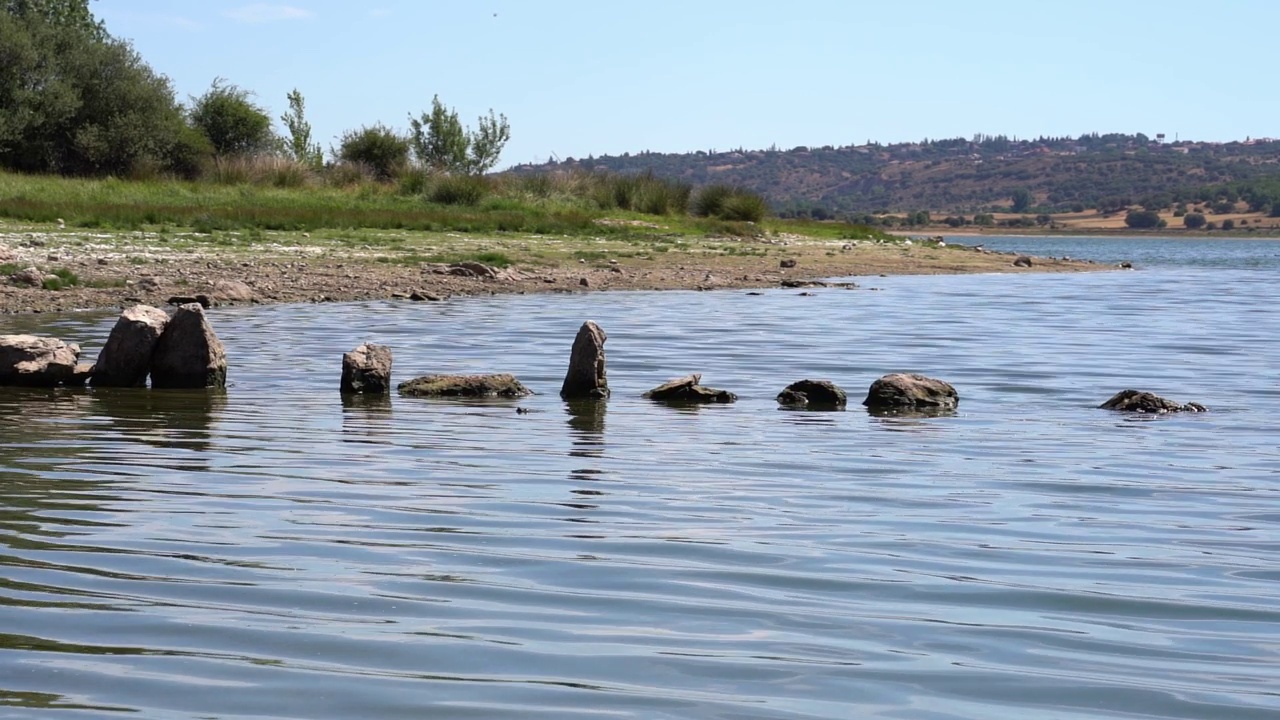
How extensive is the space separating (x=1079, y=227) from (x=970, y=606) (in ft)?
374

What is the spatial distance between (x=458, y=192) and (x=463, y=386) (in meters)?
28.1

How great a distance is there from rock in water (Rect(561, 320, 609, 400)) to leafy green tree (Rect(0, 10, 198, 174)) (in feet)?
109

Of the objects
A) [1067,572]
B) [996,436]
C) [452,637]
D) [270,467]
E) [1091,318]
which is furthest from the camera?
[1091,318]

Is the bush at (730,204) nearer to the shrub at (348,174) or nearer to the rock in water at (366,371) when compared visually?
the shrub at (348,174)

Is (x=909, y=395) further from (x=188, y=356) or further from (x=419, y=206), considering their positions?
(x=419, y=206)

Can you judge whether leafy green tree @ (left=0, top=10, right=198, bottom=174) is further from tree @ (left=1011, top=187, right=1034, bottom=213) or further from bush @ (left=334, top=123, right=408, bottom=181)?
tree @ (left=1011, top=187, right=1034, bottom=213)

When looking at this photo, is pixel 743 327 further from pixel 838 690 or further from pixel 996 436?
pixel 838 690

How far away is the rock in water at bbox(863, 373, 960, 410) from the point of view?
11.1 metres

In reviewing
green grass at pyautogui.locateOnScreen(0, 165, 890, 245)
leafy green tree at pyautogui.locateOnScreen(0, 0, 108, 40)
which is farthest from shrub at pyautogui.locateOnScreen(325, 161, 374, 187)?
leafy green tree at pyautogui.locateOnScreen(0, 0, 108, 40)

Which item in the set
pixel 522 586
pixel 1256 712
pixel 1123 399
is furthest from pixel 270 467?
pixel 1123 399

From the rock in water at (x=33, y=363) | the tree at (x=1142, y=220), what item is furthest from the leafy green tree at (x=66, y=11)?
the tree at (x=1142, y=220)

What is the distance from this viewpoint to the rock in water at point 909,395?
1109 centimetres

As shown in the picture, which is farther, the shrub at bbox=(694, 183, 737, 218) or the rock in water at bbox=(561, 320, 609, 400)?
the shrub at bbox=(694, 183, 737, 218)

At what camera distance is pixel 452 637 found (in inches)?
176
